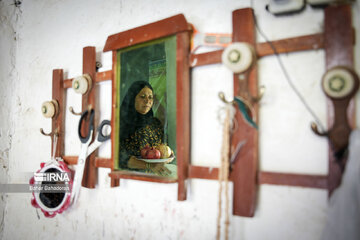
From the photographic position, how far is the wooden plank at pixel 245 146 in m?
0.84

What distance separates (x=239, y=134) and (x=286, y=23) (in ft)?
1.33

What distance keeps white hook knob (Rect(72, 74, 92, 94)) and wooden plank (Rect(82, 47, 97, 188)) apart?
2 centimetres

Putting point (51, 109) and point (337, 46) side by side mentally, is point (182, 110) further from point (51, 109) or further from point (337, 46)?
point (51, 109)

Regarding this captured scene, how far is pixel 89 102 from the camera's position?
1.31 metres

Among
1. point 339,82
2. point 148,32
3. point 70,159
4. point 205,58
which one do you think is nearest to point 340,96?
point 339,82

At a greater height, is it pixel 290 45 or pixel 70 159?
pixel 290 45

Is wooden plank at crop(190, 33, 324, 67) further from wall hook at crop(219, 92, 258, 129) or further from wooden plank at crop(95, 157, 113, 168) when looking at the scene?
wooden plank at crop(95, 157, 113, 168)

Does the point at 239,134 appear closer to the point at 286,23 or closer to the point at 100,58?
the point at 286,23

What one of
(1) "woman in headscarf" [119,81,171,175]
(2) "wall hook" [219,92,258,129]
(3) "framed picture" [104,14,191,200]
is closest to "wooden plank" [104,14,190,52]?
(3) "framed picture" [104,14,191,200]

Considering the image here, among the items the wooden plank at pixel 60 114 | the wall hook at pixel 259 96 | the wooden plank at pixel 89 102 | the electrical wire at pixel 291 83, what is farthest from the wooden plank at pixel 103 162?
the electrical wire at pixel 291 83

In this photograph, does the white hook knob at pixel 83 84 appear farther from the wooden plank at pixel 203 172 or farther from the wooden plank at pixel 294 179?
the wooden plank at pixel 294 179

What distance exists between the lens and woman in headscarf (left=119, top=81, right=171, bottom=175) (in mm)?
1241

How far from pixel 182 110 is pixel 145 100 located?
61 centimetres

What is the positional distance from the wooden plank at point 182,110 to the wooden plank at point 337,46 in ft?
1.56
